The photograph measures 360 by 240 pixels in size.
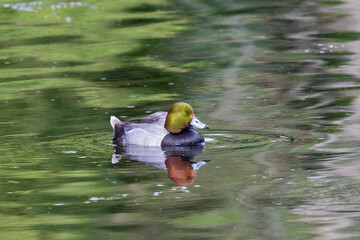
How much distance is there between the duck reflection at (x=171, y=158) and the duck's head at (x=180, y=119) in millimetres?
337

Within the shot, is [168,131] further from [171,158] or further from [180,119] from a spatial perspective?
[171,158]

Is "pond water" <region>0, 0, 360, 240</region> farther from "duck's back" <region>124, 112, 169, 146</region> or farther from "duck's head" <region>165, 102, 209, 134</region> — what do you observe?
"duck's head" <region>165, 102, 209, 134</region>

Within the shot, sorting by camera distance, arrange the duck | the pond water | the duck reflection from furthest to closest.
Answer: the duck → the duck reflection → the pond water

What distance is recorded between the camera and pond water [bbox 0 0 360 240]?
9.42 meters

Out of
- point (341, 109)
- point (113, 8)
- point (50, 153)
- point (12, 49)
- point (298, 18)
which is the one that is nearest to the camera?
point (50, 153)

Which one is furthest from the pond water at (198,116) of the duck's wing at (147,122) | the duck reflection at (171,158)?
the duck's wing at (147,122)

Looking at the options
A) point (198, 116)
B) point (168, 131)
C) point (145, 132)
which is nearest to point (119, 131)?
point (145, 132)

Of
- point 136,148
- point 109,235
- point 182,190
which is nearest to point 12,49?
point 136,148

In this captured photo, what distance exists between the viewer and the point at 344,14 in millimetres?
25906

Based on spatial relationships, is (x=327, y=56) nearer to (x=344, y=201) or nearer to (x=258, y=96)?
(x=258, y=96)

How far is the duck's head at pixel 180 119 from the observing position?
13.2 meters

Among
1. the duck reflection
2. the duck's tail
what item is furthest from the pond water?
the duck's tail

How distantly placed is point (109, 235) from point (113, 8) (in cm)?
2100

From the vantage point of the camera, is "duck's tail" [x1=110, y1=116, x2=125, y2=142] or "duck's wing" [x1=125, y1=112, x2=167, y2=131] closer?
"duck's tail" [x1=110, y1=116, x2=125, y2=142]
